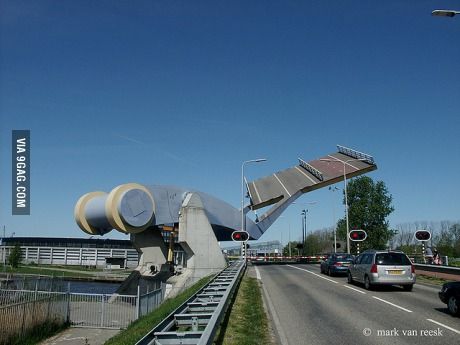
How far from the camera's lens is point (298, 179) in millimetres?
55344

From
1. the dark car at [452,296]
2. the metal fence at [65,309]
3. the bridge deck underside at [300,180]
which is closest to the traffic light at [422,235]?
the dark car at [452,296]

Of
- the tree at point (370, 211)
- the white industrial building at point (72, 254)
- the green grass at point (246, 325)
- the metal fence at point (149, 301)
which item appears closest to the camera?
the green grass at point (246, 325)

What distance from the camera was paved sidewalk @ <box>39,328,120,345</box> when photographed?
2220cm

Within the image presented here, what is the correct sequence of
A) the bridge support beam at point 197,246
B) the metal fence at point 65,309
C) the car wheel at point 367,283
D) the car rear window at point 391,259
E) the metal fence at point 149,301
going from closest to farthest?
the car rear window at point 391,259 → the car wheel at point 367,283 → the metal fence at point 65,309 → the metal fence at point 149,301 → the bridge support beam at point 197,246

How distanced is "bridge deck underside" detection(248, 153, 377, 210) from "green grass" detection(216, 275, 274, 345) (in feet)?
129

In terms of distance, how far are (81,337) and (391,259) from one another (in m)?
15.7

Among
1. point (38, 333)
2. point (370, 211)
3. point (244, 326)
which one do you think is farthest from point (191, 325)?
point (370, 211)

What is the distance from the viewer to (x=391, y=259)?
18500mm

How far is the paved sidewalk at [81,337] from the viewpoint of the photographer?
2220 cm

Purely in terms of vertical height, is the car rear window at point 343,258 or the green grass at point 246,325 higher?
the car rear window at point 343,258

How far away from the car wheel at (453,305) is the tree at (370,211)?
5601cm

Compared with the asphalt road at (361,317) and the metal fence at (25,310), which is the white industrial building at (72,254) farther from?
the asphalt road at (361,317)

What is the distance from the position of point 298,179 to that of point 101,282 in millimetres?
39021

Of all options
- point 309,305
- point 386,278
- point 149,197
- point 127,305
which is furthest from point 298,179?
point 309,305
